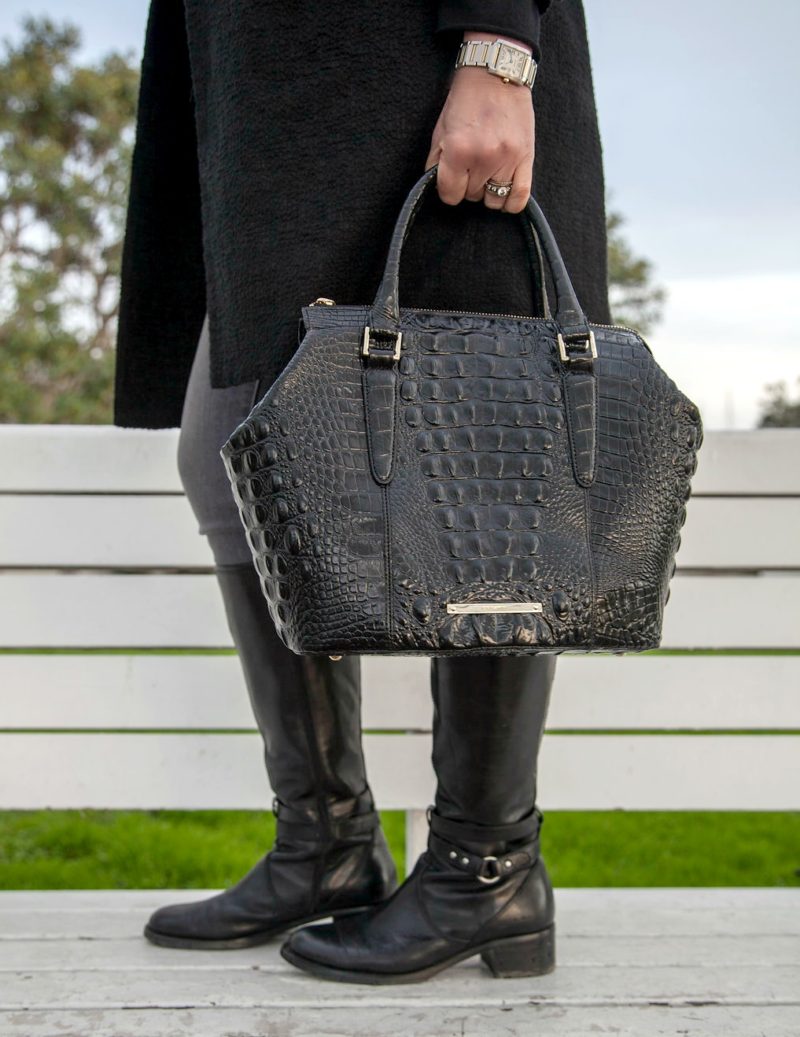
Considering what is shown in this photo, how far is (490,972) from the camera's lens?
1.05 m

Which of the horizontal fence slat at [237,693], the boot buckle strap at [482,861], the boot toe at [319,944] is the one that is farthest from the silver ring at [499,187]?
the horizontal fence slat at [237,693]

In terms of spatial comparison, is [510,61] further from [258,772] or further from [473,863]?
[258,772]

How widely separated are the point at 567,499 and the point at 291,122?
0.43 m

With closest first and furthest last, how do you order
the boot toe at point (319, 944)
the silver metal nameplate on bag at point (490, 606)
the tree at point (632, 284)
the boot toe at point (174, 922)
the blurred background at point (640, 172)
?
the silver metal nameplate on bag at point (490, 606) → the boot toe at point (319, 944) → the boot toe at point (174, 922) → the blurred background at point (640, 172) → the tree at point (632, 284)

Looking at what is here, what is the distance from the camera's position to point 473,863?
102 centimetres

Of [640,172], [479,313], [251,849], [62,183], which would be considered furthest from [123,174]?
[479,313]

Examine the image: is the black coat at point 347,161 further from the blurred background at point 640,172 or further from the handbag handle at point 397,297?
the blurred background at point 640,172

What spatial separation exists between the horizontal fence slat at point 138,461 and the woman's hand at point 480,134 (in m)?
0.81

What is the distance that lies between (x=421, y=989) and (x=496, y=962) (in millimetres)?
83

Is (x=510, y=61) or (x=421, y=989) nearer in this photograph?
(x=510, y=61)

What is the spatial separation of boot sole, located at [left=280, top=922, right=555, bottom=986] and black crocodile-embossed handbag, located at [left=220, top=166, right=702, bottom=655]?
14.8 inches

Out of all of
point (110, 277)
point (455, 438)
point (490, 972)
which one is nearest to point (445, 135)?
point (455, 438)

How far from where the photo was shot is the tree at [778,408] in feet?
43.4

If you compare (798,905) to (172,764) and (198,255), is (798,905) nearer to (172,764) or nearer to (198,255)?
(172,764)
